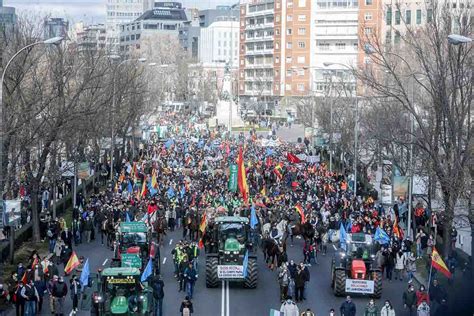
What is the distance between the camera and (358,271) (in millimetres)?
27891

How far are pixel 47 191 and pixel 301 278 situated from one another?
22.2 m

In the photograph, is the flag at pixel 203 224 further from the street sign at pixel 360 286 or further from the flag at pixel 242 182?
the street sign at pixel 360 286

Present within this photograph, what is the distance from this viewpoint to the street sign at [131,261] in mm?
28250

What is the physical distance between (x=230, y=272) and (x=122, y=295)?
21.2ft

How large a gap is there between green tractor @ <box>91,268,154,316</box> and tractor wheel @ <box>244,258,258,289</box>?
257 inches

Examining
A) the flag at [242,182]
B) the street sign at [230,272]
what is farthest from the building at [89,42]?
the street sign at [230,272]

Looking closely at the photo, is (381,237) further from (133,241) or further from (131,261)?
(131,261)

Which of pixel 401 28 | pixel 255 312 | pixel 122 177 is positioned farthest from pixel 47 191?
pixel 401 28

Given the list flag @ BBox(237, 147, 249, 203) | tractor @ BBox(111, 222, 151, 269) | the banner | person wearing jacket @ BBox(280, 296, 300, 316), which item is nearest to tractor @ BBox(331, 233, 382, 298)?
person wearing jacket @ BBox(280, 296, 300, 316)

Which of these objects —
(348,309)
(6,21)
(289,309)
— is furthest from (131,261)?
(6,21)

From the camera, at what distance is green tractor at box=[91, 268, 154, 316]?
22.6 m

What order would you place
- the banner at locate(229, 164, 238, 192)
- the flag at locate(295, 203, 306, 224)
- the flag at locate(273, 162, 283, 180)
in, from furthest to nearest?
the flag at locate(273, 162, 283, 180) → the banner at locate(229, 164, 238, 192) → the flag at locate(295, 203, 306, 224)

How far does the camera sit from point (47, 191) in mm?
47438

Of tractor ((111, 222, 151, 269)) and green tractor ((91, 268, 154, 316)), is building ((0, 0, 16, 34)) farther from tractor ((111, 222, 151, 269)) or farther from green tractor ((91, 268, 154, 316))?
green tractor ((91, 268, 154, 316))
